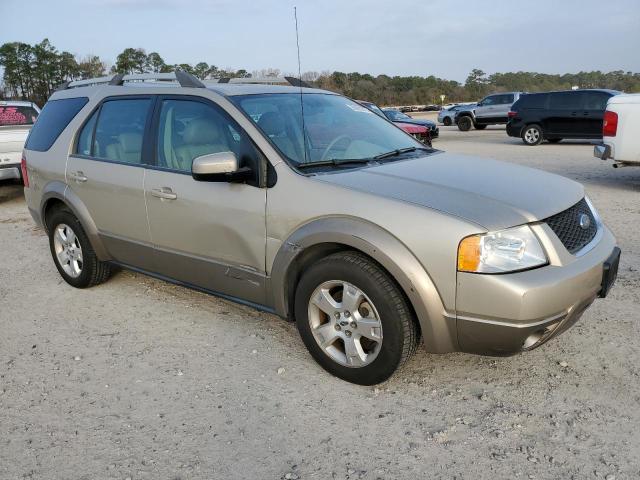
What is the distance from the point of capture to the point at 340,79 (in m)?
45.3

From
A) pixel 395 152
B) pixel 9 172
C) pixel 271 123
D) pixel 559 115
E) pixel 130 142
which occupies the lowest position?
pixel 559 115

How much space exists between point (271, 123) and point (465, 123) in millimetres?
25054

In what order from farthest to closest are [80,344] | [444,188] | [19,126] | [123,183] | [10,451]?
[19,126], [123,183], [80,344], [444,188], [10,451]

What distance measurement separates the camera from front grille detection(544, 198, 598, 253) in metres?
3.01

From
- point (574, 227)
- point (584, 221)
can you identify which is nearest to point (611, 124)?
point (584, 221)

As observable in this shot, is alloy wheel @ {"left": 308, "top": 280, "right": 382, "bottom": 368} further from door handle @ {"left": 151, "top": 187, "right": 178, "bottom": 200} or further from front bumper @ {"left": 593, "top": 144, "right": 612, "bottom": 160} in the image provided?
front bumper @ {"left": 593, "top": 144, "right": 612, "bottom": 160}

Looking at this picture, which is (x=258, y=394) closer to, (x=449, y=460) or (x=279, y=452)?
(x=279, y=452)

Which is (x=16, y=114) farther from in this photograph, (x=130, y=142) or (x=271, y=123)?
(x=271, y=123)

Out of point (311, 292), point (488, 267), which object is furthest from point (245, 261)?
point (488, 267)

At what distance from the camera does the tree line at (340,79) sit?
42.6 meters

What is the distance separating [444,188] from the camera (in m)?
3.12

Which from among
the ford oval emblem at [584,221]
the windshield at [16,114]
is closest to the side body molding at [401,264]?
the ford oval emblem at [584,221]

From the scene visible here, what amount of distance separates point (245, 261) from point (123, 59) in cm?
4474

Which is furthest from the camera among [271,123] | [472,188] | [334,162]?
[271,123]
